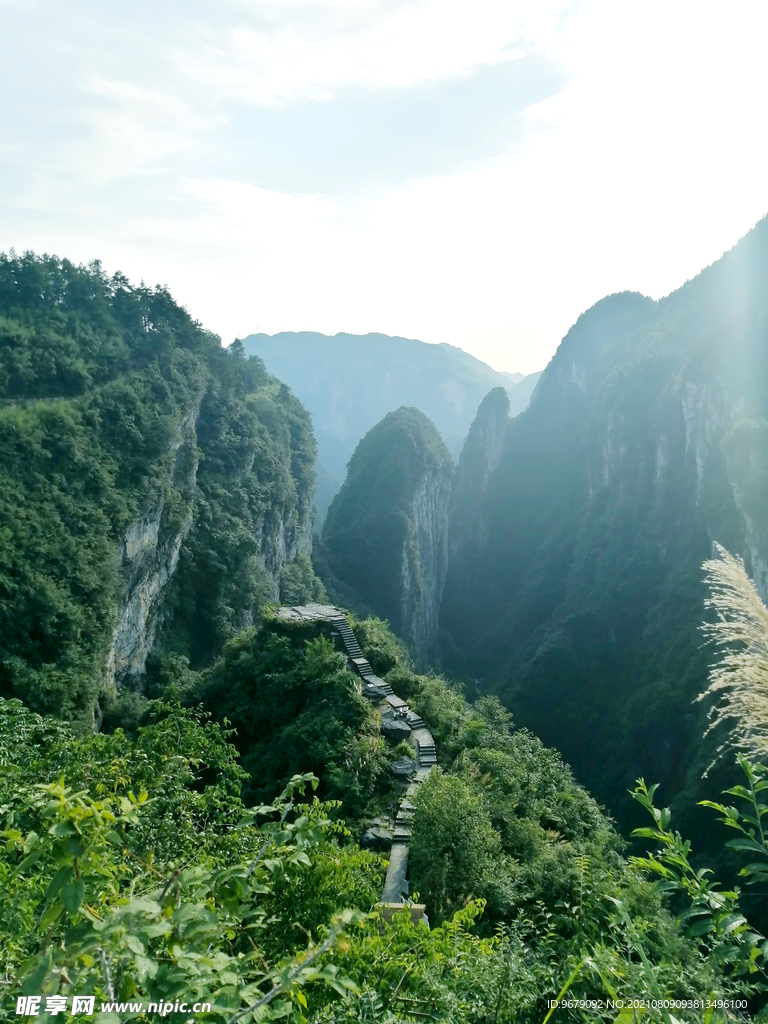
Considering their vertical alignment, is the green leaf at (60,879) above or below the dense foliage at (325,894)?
above

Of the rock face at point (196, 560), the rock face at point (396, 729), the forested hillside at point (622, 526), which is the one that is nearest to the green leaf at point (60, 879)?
the rock face at point (396, 729)

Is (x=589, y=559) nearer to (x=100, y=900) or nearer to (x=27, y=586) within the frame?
(x=27, y=586)

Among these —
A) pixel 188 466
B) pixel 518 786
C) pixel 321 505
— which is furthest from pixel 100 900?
pixel 321 505

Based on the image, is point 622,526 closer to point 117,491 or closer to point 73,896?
point 117,491

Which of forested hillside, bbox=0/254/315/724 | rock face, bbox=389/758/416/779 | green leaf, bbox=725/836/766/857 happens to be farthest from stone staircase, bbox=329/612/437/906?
forested hillside, bbox=0/254/315/724

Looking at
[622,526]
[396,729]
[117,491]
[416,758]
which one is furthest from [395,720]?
[622,526]

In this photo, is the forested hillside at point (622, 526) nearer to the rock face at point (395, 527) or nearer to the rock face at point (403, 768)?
the rock face at point (395, 527)
